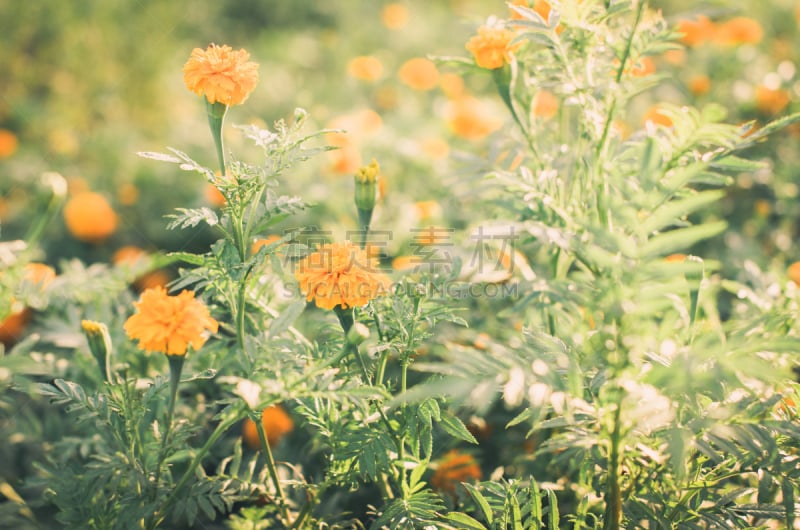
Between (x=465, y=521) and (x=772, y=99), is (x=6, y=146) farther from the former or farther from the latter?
(x=772, y=99)

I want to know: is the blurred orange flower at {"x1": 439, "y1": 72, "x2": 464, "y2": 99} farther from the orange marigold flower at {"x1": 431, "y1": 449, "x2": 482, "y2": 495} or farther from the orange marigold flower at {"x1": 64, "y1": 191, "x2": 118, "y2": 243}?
the orange marigold flower at {"x1": 431, "y1": 449, "x2": 482, "y2": 495}

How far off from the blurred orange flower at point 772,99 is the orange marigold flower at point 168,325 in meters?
1.92

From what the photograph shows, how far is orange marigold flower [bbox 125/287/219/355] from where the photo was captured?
86cm

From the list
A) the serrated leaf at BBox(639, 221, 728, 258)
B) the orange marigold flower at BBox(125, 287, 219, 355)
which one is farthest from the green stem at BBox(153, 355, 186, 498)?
the serrated leaf at BBox(639, 221, 728, 258)

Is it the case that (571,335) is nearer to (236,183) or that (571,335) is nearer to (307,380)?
(307,380)

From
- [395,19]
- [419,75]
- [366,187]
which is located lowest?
[366,187]

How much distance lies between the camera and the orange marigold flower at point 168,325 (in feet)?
2.81

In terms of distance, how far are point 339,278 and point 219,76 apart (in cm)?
37

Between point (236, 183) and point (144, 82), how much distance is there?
101 inches

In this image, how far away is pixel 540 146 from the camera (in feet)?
4.07

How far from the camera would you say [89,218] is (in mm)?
2100

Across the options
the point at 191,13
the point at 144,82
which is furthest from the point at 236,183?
the point at 191,13

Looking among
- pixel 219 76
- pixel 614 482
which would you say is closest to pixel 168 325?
pixel 219 76

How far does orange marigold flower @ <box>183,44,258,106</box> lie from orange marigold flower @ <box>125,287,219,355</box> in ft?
1.06
